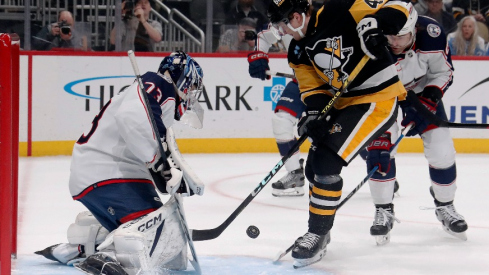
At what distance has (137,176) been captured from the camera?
117 inches

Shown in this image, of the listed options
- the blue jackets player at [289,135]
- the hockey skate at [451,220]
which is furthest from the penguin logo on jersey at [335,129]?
the blue jackets player at [289,135]

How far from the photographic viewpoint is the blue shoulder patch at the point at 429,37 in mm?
3742

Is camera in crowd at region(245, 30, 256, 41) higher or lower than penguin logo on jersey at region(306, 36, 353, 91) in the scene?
lower

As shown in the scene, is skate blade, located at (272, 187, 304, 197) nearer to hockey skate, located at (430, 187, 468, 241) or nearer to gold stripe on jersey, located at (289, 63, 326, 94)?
hockey skate, located at (430, 187, 468, 241)

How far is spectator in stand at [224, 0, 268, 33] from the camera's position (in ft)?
22.7

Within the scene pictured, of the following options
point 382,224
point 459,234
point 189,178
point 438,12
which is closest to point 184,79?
point 189,178

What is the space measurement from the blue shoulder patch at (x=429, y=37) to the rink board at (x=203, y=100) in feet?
9.33

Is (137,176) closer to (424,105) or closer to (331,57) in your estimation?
(331,57)

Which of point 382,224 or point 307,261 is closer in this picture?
point 307,261

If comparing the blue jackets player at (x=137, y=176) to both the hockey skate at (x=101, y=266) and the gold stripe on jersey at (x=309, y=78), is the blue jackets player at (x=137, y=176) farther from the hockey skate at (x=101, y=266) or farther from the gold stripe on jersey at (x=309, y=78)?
the gold stripe on jersey at (x=309, y=78)

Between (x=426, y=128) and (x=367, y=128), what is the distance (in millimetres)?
659

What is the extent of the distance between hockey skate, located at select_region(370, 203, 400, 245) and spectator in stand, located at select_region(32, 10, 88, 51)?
337 centimetres

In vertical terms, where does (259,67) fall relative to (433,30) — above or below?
below

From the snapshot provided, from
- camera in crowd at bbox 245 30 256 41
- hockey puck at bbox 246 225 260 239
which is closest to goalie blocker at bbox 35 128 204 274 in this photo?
hockey puck at bbox 246 225 260 239
